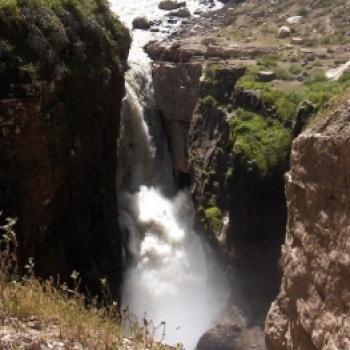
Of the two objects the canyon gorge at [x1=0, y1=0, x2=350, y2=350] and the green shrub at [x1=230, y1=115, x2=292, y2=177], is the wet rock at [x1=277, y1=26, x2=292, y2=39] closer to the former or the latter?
the canyon gorge at [x1=0, y1=0, x2=350, y2=350]

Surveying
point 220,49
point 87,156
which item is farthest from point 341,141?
point 220,49

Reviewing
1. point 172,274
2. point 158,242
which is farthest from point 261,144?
point 172,274

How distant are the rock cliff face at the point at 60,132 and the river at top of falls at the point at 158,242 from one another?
3.92 metres

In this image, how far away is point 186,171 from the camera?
92.1 feet

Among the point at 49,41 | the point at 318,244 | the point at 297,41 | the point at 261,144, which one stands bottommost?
the point at 261,144

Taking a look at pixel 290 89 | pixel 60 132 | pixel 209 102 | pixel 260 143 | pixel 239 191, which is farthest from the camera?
pixel 209 102

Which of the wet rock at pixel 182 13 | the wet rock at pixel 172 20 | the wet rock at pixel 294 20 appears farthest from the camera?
the wet rock at pixel 182 13

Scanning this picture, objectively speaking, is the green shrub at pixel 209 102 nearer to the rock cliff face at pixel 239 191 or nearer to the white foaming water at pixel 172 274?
the rock cliff face at pixel 239 191

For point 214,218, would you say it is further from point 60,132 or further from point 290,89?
point 60,132

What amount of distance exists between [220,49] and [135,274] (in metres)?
15.2

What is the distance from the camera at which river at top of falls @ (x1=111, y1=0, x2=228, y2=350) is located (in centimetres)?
2164

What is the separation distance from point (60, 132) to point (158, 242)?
37.6ft

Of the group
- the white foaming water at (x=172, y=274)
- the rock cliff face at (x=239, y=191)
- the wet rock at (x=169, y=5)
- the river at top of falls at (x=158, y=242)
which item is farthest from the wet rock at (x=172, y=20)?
the white foaming water at (x=172, y=274)

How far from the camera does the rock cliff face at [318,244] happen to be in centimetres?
749
